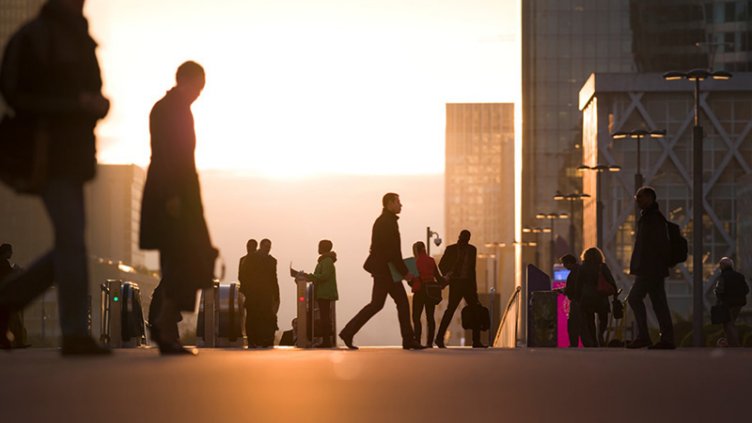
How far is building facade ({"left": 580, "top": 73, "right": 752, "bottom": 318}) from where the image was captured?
11606cm

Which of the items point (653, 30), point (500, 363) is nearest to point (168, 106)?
point (500, 363)

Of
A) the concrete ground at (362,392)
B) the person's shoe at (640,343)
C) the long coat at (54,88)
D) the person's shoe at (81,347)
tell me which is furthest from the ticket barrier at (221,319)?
the long coat at (54,88)

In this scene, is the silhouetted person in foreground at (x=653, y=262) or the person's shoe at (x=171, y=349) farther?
the silhouetted person in foreground at (x=653, y=262)

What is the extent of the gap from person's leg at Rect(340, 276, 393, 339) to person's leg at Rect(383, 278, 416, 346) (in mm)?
95

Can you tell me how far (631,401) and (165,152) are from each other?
538 cm

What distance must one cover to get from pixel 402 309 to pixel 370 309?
40 cm

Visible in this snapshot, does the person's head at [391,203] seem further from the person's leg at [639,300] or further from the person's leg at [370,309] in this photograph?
the person's leg at [639,300]

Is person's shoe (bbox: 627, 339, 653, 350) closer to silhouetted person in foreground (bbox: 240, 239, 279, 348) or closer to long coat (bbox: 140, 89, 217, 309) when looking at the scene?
silhouetted person in foreground (bbox: 240, 239, 279, 348)

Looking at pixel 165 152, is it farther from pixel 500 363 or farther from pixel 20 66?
pixel 500 363

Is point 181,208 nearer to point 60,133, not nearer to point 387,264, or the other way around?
point 60,133

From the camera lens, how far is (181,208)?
39.2ft

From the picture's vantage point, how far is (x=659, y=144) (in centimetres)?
11800

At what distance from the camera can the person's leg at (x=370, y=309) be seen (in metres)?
20.3

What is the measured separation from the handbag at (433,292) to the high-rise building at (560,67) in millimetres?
134222
